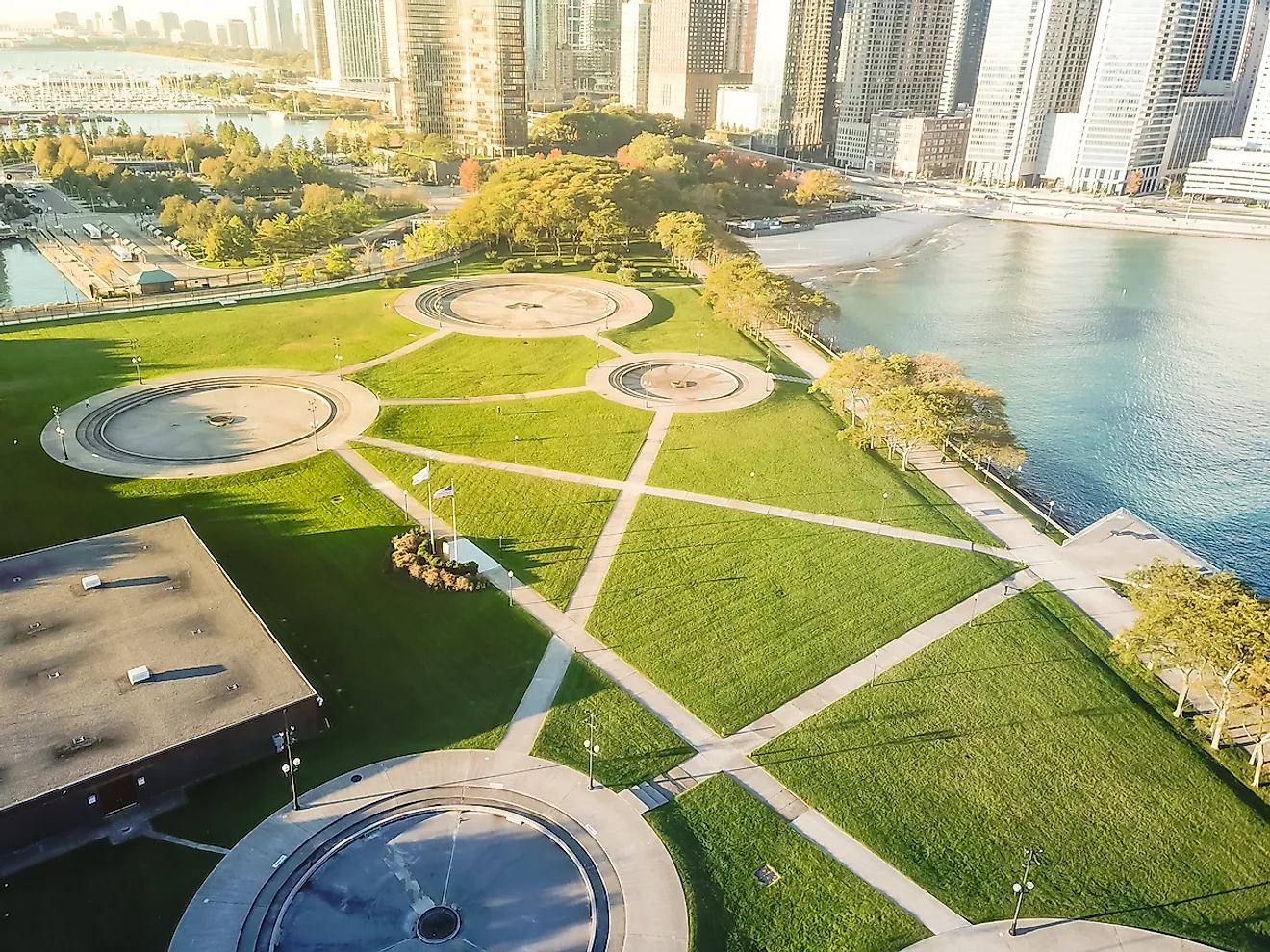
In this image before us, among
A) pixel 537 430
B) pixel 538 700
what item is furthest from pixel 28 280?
pixel 538 700

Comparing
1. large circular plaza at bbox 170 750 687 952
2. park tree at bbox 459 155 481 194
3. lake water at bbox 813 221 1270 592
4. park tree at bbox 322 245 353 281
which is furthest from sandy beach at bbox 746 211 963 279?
large circular plaza at bbox 170 750 687 952

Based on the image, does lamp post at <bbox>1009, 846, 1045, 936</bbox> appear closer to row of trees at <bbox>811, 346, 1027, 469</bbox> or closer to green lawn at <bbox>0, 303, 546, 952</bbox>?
green lawn at <bbox>0, 303, 546, 952</bbox>

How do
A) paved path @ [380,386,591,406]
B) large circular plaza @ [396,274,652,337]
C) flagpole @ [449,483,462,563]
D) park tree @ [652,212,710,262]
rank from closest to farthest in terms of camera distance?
1. flagpole @ [449,483,462,563]
2. paved path @ [380,386,591,406]
3. large circular plaza @ [396,274,652,337]
4. park tree @ [652,212,710,262]

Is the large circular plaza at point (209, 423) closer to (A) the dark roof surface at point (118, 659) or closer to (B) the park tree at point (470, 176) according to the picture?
(A) the dark roof surface at point (118, 659)

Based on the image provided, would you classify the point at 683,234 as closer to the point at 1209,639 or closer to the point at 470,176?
the point at 470,176

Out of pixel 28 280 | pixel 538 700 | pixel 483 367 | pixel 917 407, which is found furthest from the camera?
pixel 28 280
